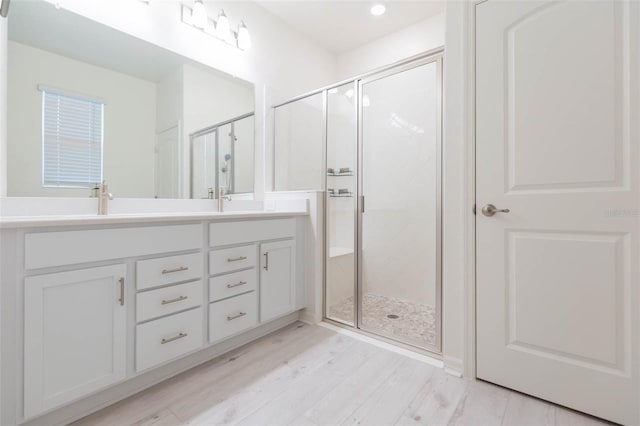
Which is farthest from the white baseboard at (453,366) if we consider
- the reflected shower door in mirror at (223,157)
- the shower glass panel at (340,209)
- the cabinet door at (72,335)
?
the reflected shower door in mirror at (223,157)

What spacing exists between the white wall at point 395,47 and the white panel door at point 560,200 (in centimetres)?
129

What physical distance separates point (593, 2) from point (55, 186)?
8.55ft

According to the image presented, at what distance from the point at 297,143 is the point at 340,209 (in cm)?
81

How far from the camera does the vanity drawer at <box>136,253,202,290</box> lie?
1363 mm

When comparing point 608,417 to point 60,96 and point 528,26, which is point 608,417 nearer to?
point 528,26

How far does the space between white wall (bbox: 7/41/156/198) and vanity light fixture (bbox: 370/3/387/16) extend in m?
1.89

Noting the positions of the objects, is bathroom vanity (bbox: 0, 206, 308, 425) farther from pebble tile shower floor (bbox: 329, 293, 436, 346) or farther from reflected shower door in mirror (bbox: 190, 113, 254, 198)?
pebble tile shower floor (bbox: 329, 293, 436, 346)

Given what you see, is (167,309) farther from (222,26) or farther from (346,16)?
(346,16)

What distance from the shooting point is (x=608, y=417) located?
123 cm

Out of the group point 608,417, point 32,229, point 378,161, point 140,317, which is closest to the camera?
point 32,229

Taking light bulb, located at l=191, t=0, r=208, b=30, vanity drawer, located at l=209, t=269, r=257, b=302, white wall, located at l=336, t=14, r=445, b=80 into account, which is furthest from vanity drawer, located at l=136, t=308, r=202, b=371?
white wall, located at l=336, t=14, r=445, b=80

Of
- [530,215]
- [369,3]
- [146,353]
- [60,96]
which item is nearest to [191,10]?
[60,96]

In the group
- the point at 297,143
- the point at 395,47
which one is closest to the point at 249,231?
the point at 297,143

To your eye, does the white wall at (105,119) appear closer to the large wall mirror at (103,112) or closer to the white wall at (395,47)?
the large wall mirror at (103,112)
